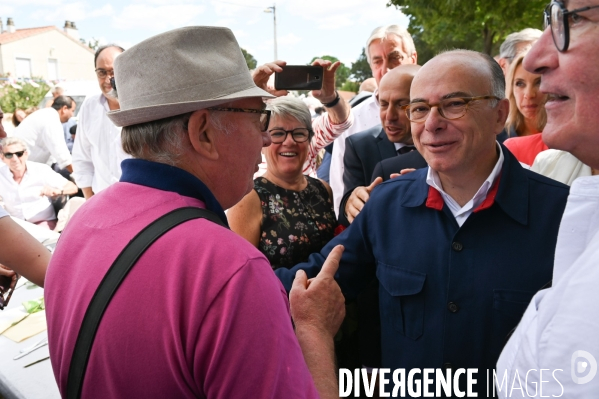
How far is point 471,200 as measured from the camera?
181 cm

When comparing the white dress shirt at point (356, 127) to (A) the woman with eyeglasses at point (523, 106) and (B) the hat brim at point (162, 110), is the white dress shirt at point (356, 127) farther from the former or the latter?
(B) the hat brim at point (162, 110)

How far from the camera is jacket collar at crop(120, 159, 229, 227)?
4.00ft

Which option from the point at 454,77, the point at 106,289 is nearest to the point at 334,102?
the point at 454,77

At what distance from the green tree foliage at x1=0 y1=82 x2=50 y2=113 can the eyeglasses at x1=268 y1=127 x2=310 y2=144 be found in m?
18.8

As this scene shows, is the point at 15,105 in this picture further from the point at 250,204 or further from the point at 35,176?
the point at 250,204

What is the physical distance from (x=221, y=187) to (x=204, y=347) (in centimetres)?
51

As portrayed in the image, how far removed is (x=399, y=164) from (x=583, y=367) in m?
1.82

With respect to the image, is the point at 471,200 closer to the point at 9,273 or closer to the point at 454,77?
the point at 454,77

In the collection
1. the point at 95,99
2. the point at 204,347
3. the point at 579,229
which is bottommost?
the point at 204,347

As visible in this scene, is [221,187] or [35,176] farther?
[35,176]

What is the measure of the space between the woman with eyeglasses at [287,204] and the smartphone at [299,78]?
4.9 inches

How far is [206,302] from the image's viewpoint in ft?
3.34

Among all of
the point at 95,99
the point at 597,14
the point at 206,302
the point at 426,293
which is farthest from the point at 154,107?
the point at 95,99

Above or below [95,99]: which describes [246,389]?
below
